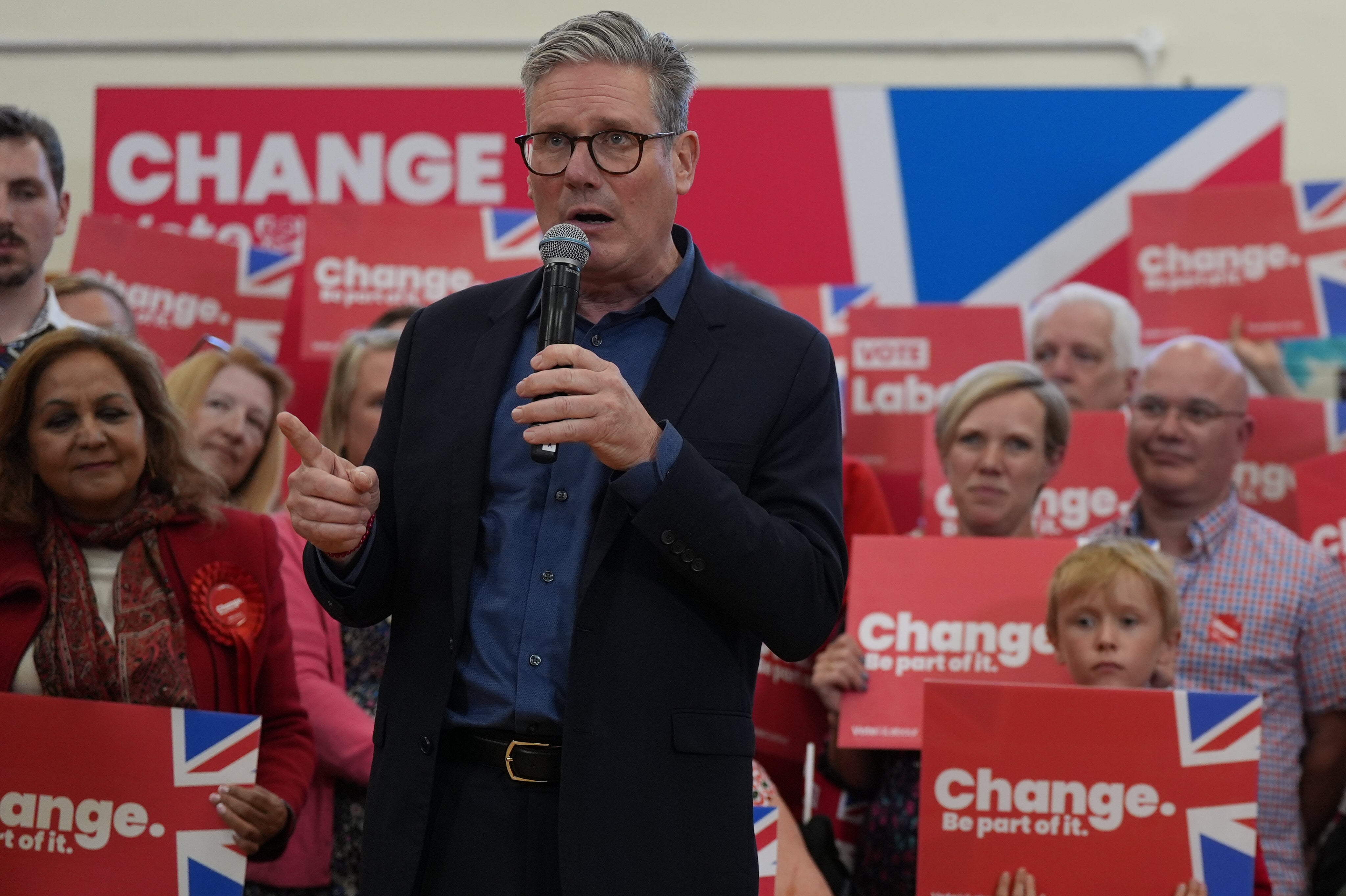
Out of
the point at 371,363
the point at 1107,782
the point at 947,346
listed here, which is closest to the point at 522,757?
the point at 1107,782

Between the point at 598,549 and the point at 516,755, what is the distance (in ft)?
0.78

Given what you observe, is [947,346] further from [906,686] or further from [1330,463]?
[906,686]

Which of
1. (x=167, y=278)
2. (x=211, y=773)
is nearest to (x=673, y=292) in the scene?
(x=211, y=773)

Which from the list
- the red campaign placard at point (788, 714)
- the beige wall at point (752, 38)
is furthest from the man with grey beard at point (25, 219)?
the beige wall at point (752, 38)

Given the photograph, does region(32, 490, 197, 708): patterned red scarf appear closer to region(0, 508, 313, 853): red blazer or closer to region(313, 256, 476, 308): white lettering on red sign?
region(0, 508, 313, 853): red blazer

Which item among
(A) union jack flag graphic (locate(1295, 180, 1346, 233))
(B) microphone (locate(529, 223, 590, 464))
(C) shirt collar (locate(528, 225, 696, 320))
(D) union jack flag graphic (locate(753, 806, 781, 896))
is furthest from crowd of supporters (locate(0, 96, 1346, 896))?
(A) union jack flag graphic (locate(1295, 180, 1346, 233))

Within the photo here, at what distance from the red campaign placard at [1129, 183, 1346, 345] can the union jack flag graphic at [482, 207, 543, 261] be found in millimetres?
2023

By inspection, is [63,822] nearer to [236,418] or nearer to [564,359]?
[564,359]

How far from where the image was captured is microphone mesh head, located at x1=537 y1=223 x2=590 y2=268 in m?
1.59

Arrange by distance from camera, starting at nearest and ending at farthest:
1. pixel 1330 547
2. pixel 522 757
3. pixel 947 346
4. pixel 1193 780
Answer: pixel 522 757 → pixel 1193 780 → pixel 1330 547 → pixel 947 346

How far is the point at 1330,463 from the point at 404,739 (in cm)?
296

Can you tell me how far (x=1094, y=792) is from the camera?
8.24ft

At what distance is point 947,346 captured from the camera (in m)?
4.62

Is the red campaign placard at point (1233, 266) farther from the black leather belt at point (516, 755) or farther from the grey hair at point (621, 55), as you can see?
the black leather belt at point (516, 755)
